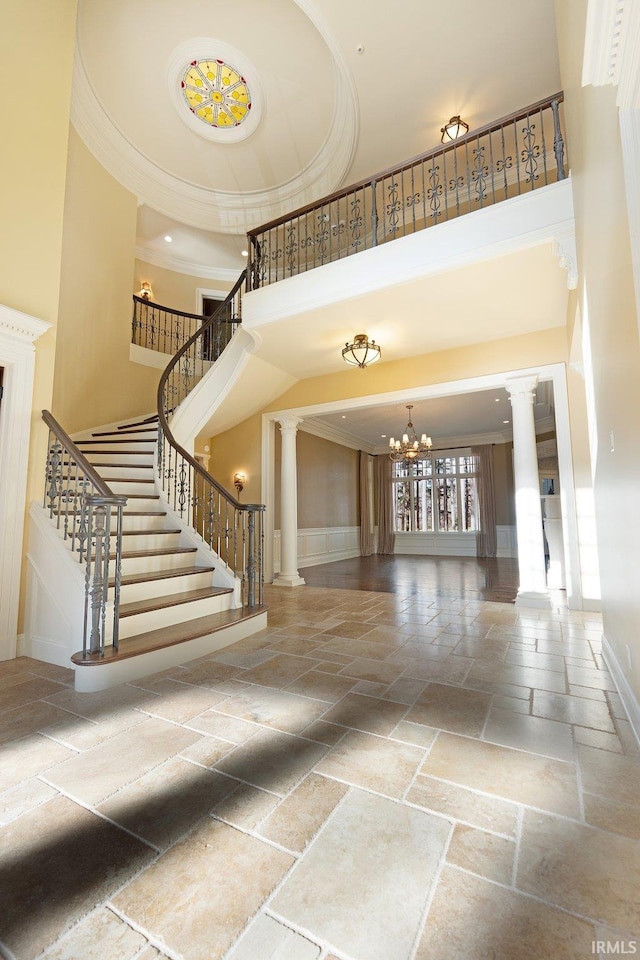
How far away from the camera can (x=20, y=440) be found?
3.23 metres

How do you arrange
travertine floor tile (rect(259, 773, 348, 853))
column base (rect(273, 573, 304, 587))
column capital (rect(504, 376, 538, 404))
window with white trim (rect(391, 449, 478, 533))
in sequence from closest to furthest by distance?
1. travertine floor tile (rect(259, 773, 348, 853))
2. column capital (rect(504, 376, 538, 404))
3. column base (rect(273, 573, 304, 587))
4. window with white trim (rect(391, 449, 478, 533))

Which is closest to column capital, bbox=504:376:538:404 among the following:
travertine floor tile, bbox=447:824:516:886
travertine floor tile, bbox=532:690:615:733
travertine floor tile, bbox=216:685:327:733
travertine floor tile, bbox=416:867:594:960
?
travertine floor tile, bbox=532:690:615:733

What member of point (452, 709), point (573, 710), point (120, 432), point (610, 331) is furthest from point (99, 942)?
point (120, 432)

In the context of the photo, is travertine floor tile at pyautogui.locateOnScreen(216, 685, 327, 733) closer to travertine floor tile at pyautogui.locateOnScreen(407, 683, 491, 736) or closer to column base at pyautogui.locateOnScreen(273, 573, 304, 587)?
travertine floor tile at pyautogui.locateOnScreen(407, 683, 491, 736)

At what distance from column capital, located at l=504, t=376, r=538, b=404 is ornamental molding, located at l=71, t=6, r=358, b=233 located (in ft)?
13.5

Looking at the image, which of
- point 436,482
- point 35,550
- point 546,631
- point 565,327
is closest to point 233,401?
point 35,550

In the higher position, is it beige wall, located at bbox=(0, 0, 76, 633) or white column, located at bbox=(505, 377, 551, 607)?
beige wall, located at bbox=(0, 0, 76, 633)

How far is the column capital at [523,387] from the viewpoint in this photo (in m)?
5.02

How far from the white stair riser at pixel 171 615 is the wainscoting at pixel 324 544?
350 cm

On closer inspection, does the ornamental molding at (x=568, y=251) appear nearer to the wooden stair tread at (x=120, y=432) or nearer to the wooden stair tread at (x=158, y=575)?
the wooden stair tread at (x=158, y=575)

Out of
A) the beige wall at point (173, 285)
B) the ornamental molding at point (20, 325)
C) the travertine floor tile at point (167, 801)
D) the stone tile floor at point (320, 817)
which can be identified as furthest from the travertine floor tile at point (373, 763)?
the beige wall at point (173, 285)

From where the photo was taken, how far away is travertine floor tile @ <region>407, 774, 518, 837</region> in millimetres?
1379

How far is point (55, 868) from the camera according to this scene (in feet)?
3.96

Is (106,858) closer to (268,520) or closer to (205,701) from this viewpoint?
(205,701)
